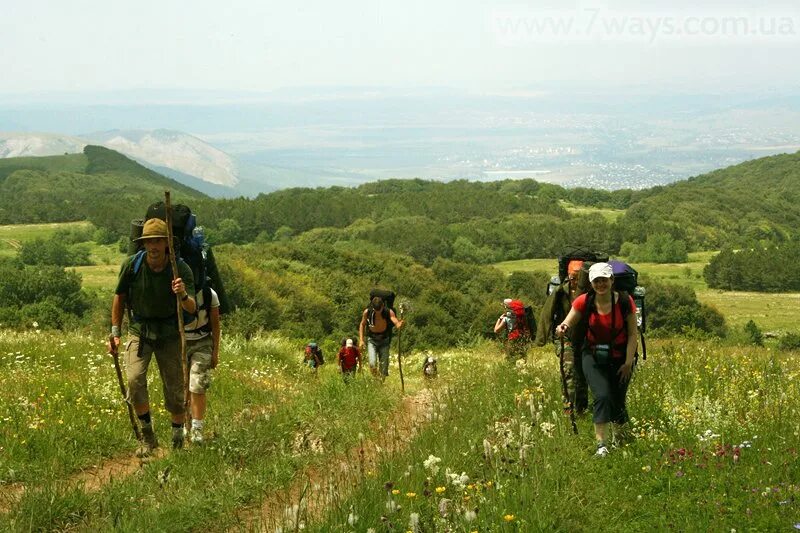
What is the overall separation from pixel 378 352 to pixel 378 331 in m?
0.38

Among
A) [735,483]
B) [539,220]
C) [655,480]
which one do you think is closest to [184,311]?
[655,480]

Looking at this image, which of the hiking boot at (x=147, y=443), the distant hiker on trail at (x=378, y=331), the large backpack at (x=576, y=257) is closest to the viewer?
the hiking boot at (x=147, y=443)

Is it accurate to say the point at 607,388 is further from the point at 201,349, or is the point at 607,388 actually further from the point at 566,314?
the point at 201,349

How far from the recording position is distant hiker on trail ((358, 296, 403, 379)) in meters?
12.1

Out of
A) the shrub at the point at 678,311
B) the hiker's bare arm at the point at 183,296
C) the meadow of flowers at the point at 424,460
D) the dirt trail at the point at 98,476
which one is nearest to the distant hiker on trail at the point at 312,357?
the meadow of flowers at the point at 424,460

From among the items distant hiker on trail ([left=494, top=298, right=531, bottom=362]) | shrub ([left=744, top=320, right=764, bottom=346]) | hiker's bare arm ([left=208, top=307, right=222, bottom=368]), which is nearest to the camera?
hiker's bare arm ([left=208, top=307, right=222, bottom=368])

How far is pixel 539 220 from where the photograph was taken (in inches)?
7579

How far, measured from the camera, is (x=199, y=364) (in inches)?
288

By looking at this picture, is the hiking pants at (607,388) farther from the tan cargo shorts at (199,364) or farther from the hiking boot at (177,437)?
the hiking boot at (177,437)

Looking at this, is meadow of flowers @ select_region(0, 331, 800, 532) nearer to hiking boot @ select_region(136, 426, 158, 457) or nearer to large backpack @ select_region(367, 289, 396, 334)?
hiking boot @ select_region(136, 426, 158, 457)

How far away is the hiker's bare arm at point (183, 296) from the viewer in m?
6.52

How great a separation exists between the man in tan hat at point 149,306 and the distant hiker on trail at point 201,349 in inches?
8.3

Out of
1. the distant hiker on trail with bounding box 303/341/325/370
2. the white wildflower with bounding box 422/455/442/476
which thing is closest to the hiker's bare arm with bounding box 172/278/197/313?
the white wildflower with bounding box 422/455/442/476

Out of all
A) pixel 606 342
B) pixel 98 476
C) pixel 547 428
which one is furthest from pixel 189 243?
pixel 606 342
